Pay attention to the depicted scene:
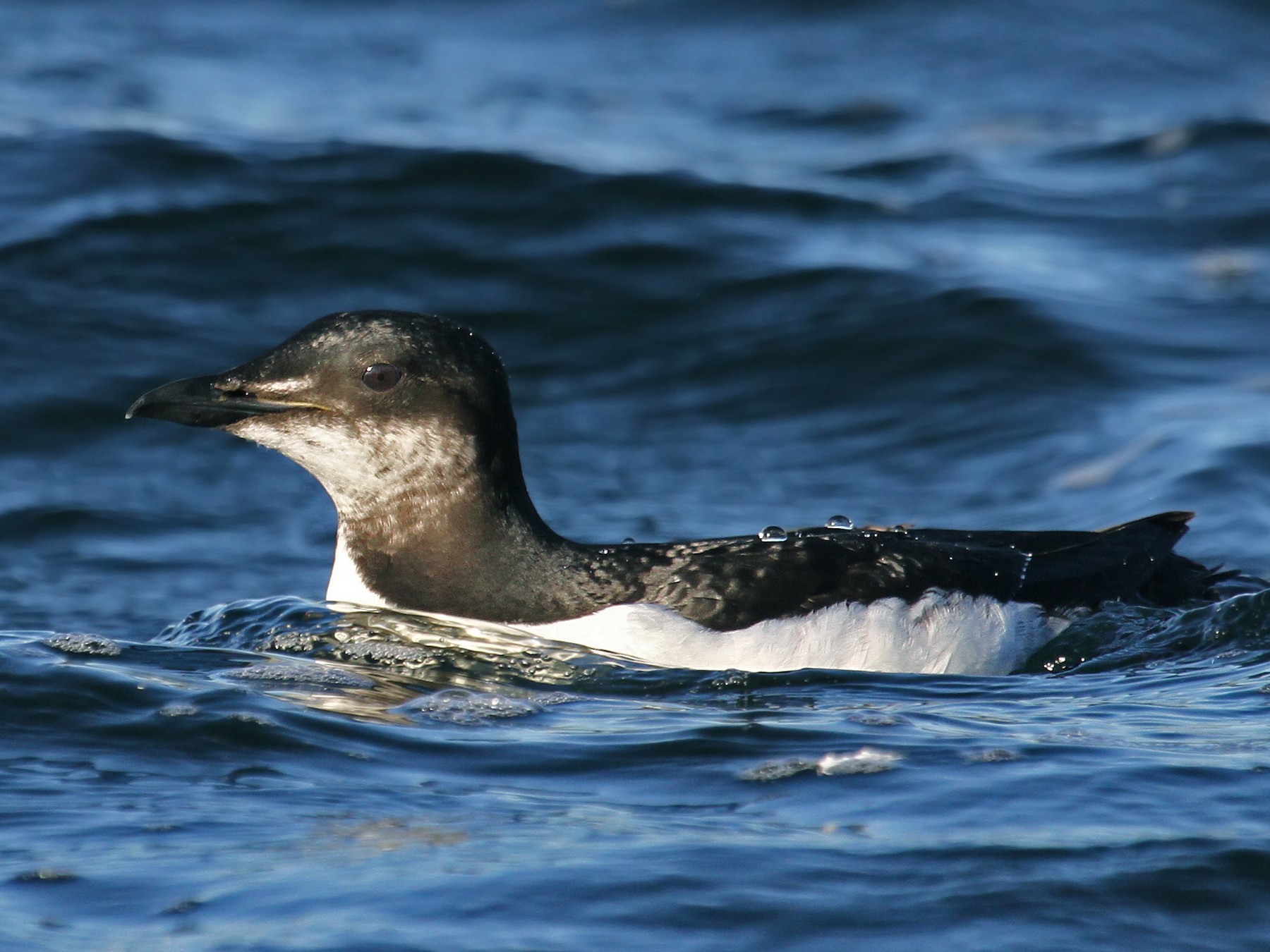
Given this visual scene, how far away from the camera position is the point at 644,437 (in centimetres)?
866

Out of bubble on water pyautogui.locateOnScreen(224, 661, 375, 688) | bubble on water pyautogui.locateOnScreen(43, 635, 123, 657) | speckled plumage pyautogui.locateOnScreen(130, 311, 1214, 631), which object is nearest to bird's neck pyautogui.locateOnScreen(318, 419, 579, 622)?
speckled plumage pyautogui.locateOnScreen(130, 311, 1214, 631)

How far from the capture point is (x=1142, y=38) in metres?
14.1

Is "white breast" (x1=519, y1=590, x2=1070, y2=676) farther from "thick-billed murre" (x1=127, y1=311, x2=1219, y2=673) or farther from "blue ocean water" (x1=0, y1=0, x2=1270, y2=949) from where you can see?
"blue ocean water" (x1=0, y1=0, x2=1270, y2=949)

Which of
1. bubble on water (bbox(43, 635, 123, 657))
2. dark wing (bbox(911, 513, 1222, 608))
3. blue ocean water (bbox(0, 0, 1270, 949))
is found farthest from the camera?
dark wing (bbox(911, 513, 1222, 608))

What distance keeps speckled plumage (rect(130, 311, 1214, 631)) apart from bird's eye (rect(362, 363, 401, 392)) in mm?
16

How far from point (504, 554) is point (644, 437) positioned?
3.48 m

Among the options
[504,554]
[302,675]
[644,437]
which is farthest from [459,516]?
[644,437]

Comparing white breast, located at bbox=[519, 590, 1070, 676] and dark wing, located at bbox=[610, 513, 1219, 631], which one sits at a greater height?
dark wing, located at bbox=[610, 513, 1219, 631]

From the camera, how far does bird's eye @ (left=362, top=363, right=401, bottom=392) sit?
16.8 ft

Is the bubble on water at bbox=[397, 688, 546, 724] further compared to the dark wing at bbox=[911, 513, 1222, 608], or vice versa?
the dark wing at bbox=[911, 513, 1222, 608]

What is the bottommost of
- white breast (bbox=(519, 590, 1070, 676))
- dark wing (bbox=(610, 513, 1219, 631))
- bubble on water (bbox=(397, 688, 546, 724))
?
bubble on water (bbox=(397, 688, 546, 724))

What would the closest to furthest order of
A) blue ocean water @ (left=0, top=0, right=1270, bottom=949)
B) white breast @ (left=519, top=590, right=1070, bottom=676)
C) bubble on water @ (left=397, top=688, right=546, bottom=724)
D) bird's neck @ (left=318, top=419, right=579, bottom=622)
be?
1. blue ocean water @ (left=0, top=0, right=1270, bottom=949)
2. bubble on water @ (left=397, top=688, right=546, bottom=724)
3. white breast @ (left=519, top=590, right=1070, bottom=676)
4. bird's neck @ (left=318, top=419, right=579, bottom=622)

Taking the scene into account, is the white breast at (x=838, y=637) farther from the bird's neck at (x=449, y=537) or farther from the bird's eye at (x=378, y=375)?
the bird's eye at (x=378, y=375)

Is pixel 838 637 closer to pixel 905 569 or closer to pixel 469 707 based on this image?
pixel 905 569
